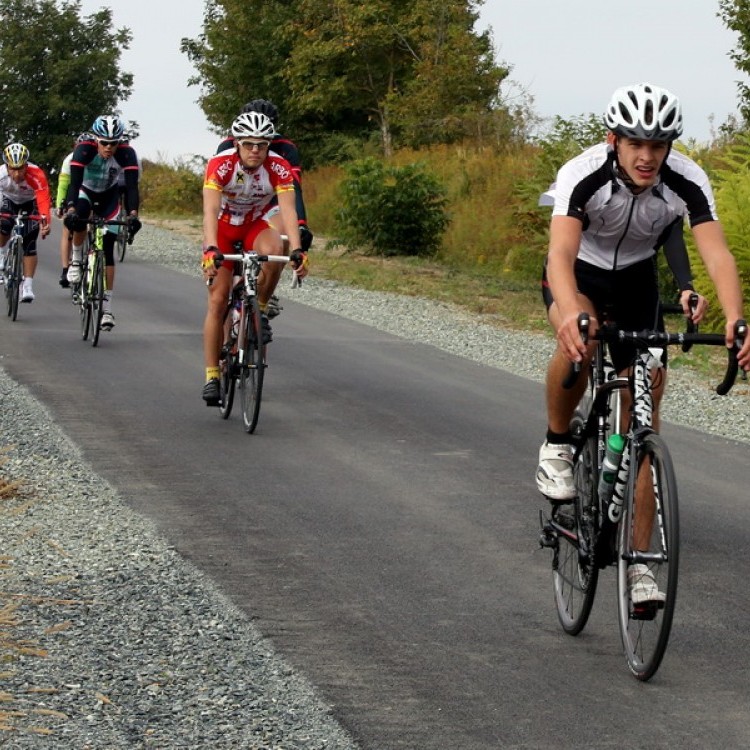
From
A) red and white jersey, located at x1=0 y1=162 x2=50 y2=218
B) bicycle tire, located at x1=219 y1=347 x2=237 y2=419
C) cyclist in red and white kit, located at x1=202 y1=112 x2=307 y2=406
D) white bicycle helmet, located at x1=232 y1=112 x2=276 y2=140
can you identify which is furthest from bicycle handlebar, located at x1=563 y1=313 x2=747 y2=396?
red and white jersey, located at x1=0 y1=162 x2=50 y2=218

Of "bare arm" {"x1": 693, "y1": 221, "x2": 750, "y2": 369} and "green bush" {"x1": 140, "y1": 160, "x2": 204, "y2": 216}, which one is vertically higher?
"bare arm" {"x1": 693, "y1": 221, "x2": 750, "y2": 369}

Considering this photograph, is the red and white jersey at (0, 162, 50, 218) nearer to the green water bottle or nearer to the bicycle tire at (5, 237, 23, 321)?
the bicycle tire at (5, 237, 23, 321)

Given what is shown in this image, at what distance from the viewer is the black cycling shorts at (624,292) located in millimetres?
6402

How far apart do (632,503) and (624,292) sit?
4.25ft

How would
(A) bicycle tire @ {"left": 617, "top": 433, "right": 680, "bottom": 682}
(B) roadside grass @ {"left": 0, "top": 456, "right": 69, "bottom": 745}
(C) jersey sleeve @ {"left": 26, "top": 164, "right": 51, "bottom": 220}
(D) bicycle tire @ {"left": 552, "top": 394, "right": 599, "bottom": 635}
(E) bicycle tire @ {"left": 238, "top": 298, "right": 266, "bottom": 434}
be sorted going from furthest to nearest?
(C) jersey sleeve @ {"left": 26, "top": 164, "right": 51, "bottom": 220}, (E) bicycle tire @ {"left": 238, "top": 298, "right": 266, "bottom": 434}, (D) bicycle tire @ {"left": 552, "top": 394, "right": 599, "bottom": 635}, (A) bicycle tire @ {"left": 617, "top": 433, "right": 680, "bottom": 682}, (B) roadside grass @ {"left": 0, "top": 456, "right": 69, "bottom": 745}

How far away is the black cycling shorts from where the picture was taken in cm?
640

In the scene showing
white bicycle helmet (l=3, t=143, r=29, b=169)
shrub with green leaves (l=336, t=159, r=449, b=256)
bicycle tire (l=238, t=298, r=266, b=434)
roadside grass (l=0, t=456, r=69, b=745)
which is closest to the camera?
roadside grass (l=0, t=456, r=69, b=745)

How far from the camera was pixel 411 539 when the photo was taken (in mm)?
7730

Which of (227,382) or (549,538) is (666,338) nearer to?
(549,538)

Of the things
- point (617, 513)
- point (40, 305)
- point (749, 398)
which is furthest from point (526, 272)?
point (617, 513)

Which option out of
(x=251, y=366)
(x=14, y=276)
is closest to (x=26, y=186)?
(x=14, y=276)

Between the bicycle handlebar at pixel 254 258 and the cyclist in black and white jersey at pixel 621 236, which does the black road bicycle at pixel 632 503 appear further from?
the bicycle handlebar at pixel 254 258

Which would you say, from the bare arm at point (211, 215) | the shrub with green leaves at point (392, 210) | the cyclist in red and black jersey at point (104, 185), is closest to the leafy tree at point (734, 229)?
the cyclist in red and black jersey at point (104, 185)

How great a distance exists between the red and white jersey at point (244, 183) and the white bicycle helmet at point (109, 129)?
4.40m
